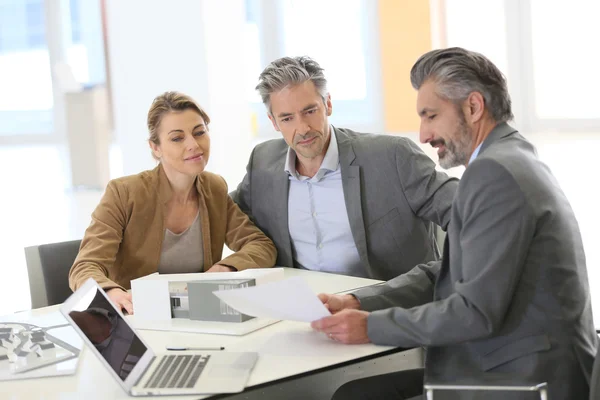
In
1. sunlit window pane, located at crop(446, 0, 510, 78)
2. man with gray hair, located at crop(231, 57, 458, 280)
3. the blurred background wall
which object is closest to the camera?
man with gray hair, located at crop(231, 57, 458, 280)

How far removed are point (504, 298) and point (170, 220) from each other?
1.51 meters

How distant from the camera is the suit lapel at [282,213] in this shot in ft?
10.0

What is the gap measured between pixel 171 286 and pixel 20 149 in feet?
27.5

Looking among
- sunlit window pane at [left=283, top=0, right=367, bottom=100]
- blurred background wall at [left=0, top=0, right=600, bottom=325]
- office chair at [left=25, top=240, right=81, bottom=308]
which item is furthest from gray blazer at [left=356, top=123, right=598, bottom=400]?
sunlit window pane at [left=283, top=0, right=367, bottom=100]

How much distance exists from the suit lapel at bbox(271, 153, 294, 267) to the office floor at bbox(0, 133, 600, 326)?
7.16 feet

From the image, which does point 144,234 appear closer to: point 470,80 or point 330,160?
point 330,160

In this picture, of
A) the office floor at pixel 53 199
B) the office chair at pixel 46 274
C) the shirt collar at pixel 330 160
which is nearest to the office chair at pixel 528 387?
the shirt collar at pixel 330 160

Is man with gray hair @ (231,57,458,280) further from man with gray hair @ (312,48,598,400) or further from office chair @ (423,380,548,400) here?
office chair @ (423,380,548,400)

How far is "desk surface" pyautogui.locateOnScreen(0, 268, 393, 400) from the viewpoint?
183cm

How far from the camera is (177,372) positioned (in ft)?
6.13

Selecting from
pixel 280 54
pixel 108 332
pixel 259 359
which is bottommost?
pixel 259 359

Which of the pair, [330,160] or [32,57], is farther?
[32,57]

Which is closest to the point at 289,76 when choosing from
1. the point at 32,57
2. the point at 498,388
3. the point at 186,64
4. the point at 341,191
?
the point at 341,191

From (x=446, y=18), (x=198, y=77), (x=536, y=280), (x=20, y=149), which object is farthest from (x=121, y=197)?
(x=20, y=149)
